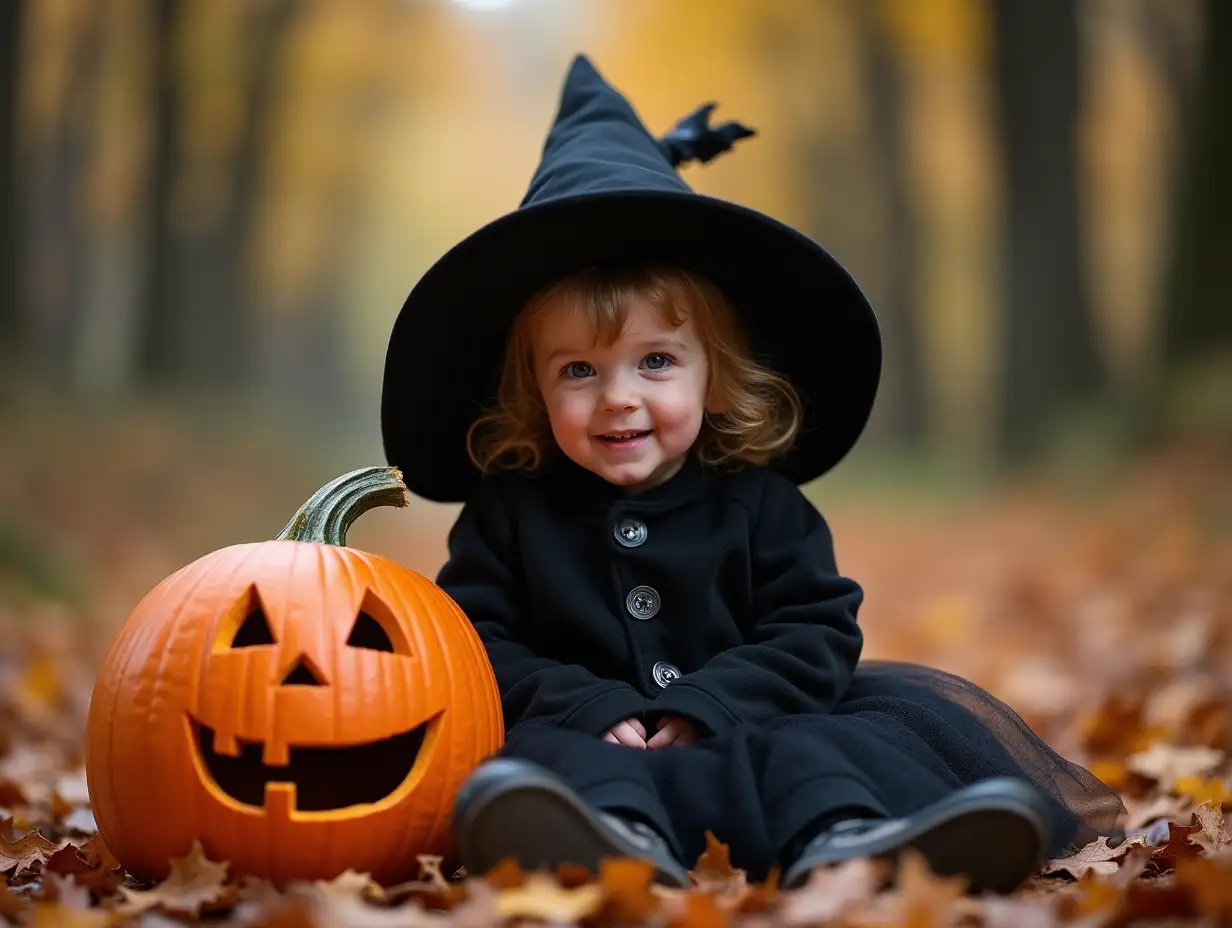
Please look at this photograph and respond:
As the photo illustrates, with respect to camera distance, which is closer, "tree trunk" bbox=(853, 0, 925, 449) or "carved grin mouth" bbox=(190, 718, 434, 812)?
"carved grin mouth" bbox=(190, 718, 434, 812)

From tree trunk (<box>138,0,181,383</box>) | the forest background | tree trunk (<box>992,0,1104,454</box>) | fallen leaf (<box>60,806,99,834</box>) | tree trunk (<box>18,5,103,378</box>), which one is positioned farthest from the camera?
tree trunk (<box>138,0,181,383</box>)

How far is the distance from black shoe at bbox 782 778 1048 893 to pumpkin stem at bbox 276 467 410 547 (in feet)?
3.65

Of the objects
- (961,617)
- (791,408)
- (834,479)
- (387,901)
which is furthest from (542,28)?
(387,901)

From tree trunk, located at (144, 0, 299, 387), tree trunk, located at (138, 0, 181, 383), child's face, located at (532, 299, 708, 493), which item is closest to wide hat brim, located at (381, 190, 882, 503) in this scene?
child's face, located at (532, 299, 708, 493)

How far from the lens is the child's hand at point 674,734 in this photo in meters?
2.39

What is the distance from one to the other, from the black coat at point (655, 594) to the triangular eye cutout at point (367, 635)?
291 mm

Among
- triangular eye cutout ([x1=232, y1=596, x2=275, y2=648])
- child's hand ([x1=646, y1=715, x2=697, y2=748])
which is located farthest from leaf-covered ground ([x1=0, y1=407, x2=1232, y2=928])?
triangular eye cutout ([x1=232, y1=596, x2=275, y2=648])

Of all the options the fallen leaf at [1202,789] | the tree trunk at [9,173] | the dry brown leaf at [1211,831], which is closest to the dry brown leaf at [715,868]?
the dry brown leaf at [1211,831]

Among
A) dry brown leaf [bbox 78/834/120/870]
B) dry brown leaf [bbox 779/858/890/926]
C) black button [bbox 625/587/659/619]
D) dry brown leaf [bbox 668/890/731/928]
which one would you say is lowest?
dry brown leaf [bbox 78/834/120/870]

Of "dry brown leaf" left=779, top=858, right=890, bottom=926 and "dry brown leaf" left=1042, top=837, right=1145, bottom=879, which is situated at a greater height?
"dry brown leaf" left=1042, top=837, right=1145, bottom=879

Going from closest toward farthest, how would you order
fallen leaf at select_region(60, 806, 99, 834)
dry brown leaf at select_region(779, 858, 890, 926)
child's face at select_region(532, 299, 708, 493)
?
1. dry brown leaf at select_region(779, 858, 890, 926)
2. child's face at select_region(532, 299, 708, 493)
3. fallen leaf at select_region(60, 806, 99, 834)

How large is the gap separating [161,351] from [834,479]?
6.74 metres

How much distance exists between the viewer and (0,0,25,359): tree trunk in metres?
7.37

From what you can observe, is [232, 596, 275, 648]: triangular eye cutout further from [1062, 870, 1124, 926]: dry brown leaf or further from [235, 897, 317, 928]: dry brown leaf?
[1062, 870, 1124, 926]: dry brown leaf
